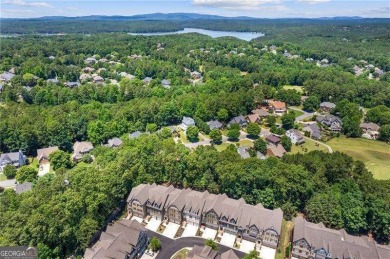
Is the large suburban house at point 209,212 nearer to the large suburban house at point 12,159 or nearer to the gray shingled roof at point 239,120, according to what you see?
the large suburban house at point 12,159

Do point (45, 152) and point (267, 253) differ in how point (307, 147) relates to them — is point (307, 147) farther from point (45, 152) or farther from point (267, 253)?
point (45, 152)

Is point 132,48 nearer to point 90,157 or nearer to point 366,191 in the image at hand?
point 90,157

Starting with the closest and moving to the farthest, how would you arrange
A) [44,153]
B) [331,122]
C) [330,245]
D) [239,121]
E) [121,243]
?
[121,243]
[330,245]
[44,153]
[239,121]
[331,122]

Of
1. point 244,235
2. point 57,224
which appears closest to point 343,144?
point 244,235

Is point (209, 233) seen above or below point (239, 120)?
below

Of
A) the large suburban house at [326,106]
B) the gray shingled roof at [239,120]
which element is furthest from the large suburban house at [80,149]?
the large suburban house at [326,106]

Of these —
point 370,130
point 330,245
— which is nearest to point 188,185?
point 330,245

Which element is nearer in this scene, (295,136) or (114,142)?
(114,142)
